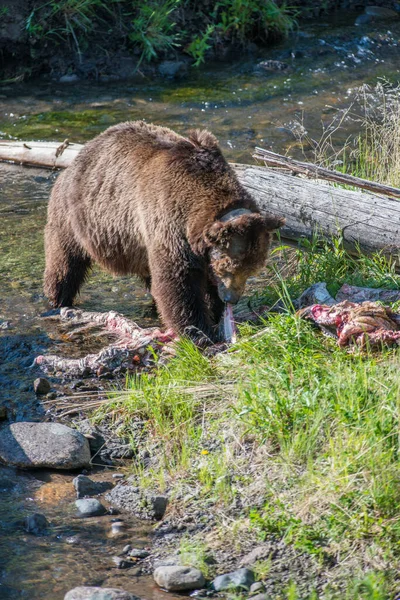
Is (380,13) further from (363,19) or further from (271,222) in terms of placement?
(271,222)

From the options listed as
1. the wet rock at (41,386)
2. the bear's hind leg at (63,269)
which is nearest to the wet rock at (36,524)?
the wet rock at (41,386)

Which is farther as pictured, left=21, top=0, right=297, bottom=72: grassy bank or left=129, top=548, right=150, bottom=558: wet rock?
left=21, top=0, right=297, bottom=72: grassy bank

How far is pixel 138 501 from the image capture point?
14.4 ft

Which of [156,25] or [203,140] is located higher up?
[156,25]

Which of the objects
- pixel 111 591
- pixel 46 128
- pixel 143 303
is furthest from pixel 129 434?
pixel 46 128

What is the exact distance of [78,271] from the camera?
22.7ft

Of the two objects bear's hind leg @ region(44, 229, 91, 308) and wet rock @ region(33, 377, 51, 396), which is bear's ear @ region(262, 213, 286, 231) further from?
bear's hind leg @ region(44, 229, 91, 308)

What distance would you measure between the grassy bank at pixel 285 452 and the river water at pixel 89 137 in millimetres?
414

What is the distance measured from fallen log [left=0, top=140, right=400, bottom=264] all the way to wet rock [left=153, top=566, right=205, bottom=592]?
3.21 metres

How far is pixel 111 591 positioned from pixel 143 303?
12.0 feet

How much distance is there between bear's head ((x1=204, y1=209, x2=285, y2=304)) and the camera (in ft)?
17.6

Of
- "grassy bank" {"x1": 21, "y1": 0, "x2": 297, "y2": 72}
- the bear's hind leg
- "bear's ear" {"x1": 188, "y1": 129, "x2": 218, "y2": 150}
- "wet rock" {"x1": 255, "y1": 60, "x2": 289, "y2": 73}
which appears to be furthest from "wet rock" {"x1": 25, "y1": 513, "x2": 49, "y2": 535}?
"wet rock" {"x1": 255, "y1": 60, "x2": 289, "y2": 73}

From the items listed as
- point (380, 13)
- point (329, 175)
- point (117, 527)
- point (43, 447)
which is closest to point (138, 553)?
point (117, 527)

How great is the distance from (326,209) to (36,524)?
3.39 m
